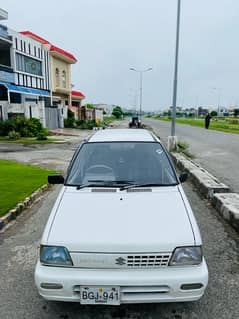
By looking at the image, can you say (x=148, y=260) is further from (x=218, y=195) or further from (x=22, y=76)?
(x=22, y=76)

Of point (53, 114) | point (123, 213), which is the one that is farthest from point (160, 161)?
point (53, 114)

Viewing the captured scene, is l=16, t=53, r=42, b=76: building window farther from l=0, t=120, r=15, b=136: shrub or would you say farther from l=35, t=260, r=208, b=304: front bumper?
l=35, t=260, r=208, b=304: front bumper

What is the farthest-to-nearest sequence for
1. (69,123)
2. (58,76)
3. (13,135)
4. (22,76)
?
(58,76), (69,123), (22,76), (13,135)

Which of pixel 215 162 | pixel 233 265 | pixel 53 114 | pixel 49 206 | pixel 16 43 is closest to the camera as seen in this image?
pixel 233 265

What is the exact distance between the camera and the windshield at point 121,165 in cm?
356

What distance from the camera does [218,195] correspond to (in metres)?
5.82

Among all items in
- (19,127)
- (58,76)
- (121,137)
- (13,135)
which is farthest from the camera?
(58,76)

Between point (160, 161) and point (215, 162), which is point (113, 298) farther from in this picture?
point (215, 162)

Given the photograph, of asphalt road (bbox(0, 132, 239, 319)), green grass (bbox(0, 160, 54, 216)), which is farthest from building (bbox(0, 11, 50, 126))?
asphalt road (bbox(0, 132, 239, 319))

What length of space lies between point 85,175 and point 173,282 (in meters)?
1.85

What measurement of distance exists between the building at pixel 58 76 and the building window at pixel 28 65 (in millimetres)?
2816

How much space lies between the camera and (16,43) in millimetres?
26406

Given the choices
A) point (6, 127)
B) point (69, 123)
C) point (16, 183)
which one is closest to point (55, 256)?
point (16, 183)

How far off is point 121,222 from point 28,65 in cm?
2977
